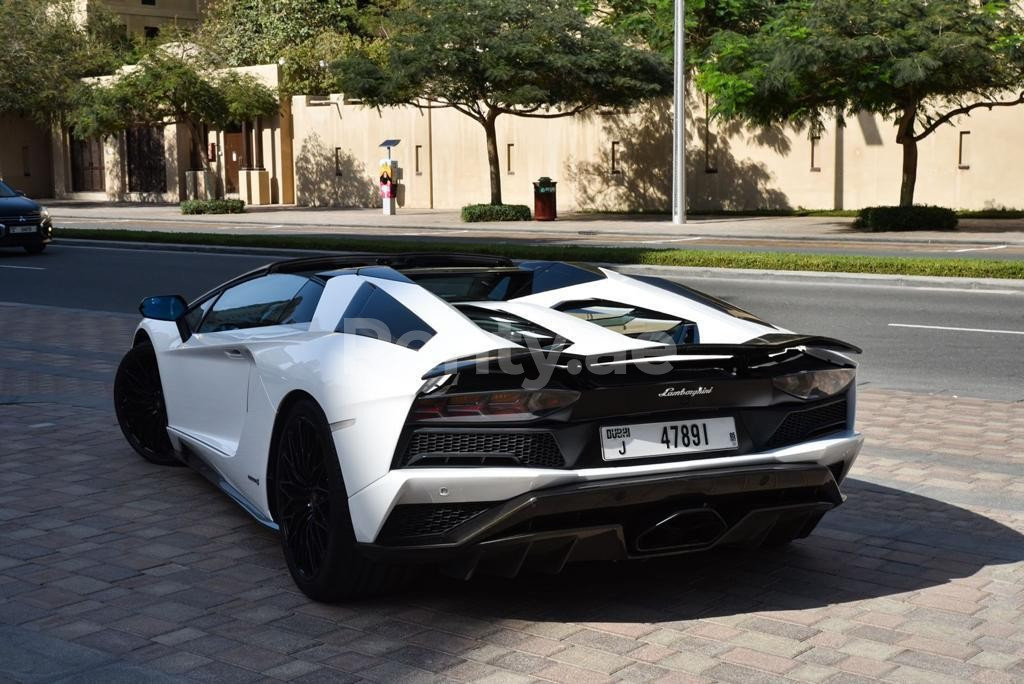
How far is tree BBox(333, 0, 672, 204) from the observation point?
31.8 metres

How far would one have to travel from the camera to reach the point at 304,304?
221 inches

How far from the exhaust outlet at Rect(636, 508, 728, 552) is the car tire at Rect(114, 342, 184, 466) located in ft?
11.0

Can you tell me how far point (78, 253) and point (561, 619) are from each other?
21.7 meters

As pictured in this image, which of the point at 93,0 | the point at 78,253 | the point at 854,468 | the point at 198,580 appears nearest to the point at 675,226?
the point at 78,253

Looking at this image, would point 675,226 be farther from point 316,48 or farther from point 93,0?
point 93,0

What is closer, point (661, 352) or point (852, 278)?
point (661, 352)

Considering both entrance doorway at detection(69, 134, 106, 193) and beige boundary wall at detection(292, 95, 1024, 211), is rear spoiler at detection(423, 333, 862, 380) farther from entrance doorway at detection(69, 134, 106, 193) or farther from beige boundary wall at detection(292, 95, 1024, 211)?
entrance doorway at detection(69, 134, 106, 193)

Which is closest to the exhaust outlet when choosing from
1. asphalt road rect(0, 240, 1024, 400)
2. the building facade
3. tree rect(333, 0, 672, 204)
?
asphalt road rect(0, 240, 1024, 400)

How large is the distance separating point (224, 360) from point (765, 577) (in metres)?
2.59

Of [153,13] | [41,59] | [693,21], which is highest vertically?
[153,13]

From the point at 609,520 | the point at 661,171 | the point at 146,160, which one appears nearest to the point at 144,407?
the point at 609,520

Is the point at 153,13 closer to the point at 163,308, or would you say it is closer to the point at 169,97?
the point at 169,97

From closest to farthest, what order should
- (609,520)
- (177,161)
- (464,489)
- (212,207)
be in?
(464,489)
(609,520)
(212,207)
(177,161)

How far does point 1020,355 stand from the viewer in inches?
436
